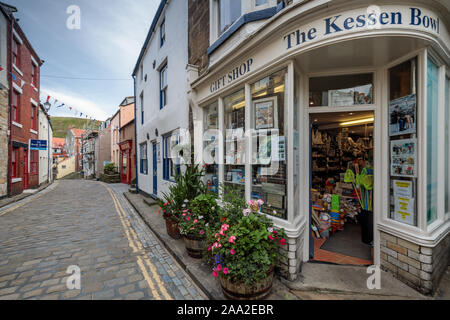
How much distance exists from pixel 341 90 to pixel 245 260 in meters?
3.27

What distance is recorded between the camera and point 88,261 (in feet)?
13.0

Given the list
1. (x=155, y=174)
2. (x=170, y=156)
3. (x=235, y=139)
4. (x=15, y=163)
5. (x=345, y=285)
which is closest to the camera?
(x=345, y=285)

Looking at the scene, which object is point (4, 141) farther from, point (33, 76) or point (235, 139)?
point (235, 139)

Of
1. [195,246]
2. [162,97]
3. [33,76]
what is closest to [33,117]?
[33,76]

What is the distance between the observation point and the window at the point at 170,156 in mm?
7437

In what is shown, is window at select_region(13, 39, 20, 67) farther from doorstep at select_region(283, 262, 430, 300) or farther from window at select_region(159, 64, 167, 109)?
doorstep at select_region(283, 262, 430, 300)

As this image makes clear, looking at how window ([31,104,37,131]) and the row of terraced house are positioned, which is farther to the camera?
window ([31,104,37,131])

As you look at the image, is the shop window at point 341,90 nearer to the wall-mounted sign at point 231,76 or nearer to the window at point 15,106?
the wall-mounted sign at point 231,76

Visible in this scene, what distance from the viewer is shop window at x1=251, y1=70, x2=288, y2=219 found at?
3475 millimetres

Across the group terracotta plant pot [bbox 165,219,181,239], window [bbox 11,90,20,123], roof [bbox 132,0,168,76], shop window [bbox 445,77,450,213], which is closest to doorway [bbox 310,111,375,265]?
shop window [bbox 445,77,450,213]

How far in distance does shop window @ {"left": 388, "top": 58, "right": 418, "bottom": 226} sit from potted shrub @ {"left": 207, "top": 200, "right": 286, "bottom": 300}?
74.8 inches

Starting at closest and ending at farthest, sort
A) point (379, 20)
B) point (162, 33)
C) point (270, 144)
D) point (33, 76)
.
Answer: point (379, 20) → point (270, 144) → point (162, 33) → point (33, 76)
